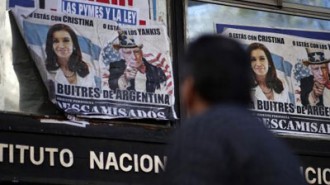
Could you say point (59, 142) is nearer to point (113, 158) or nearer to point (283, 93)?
point (113, 158)

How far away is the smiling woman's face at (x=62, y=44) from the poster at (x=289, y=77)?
5.55 feet

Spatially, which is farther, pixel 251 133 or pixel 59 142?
pixel 59 142

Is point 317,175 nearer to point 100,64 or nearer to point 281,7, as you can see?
point 281,7

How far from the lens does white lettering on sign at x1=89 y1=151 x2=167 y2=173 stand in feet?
24.7

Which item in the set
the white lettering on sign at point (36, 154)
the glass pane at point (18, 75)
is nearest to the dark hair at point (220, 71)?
the white lettering on sign at point (36, 154)

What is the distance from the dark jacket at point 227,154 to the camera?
7.97 feet

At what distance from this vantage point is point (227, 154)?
245 centimetres

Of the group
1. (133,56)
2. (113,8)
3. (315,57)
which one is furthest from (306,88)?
(113,8)

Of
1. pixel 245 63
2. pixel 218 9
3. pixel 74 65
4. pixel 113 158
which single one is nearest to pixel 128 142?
pixel 113 158

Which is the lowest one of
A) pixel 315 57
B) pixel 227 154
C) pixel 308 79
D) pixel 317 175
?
pixel 317 175

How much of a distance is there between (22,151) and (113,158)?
33.9 inches

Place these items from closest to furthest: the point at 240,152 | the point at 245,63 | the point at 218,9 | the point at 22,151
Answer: the point at 240,152 < the point at 245,63 < the point at 22,151 < the point at 218,9

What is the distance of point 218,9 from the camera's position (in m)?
8.63

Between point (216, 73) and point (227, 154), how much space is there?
26cm
